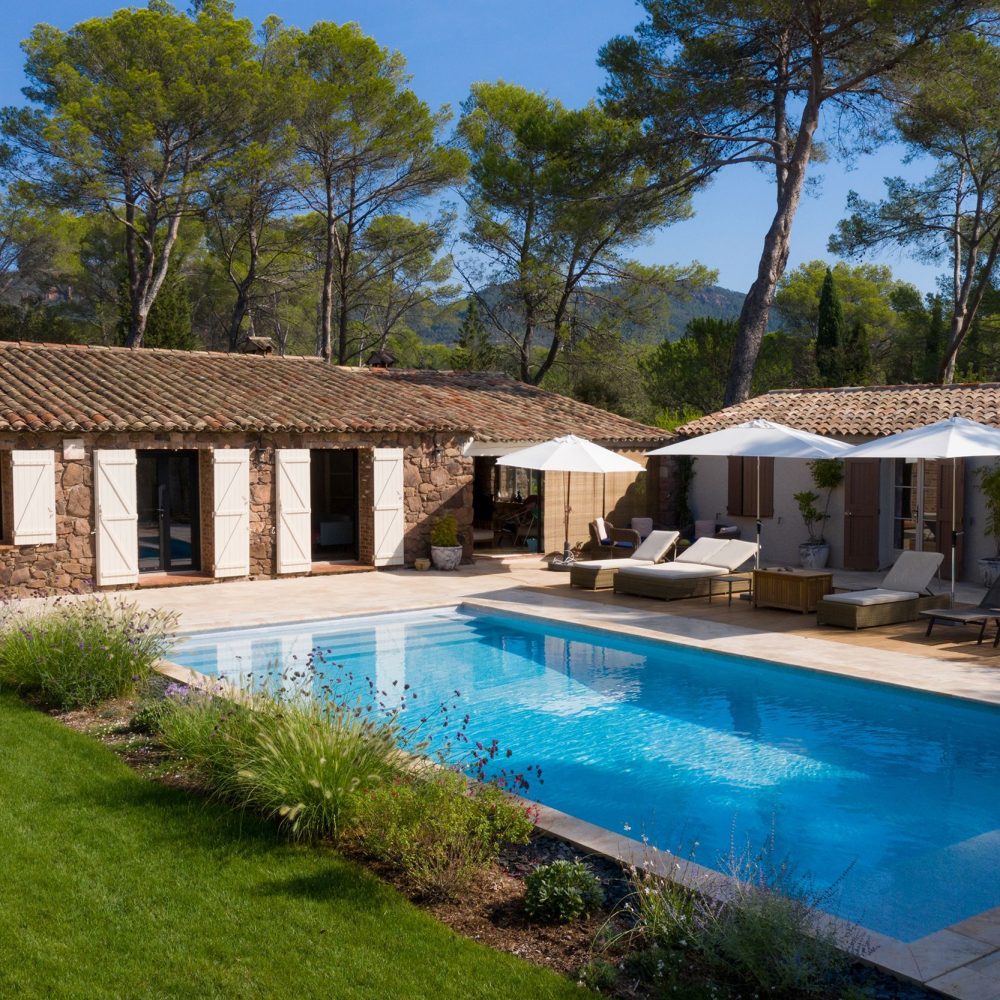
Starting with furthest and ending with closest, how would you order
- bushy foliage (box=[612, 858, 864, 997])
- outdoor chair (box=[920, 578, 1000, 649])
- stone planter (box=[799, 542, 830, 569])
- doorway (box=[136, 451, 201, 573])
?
stone planter (box=[799, 542, 830, 569]), doorway (box=[136, 451, 201, 573]), outdoor chair (box=[920, 578, 1000, 649]), bushy foliage (box=[612, 858, 864, 997])

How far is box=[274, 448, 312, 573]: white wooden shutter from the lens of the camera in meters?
16.4

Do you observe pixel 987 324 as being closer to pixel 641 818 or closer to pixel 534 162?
pixel 534 162

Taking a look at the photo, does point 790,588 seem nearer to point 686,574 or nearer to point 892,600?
point 892,600

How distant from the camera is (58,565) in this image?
572 inches

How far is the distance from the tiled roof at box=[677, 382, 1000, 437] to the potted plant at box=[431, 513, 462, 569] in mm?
5392

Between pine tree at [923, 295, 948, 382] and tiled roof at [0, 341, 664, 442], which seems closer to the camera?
tiled roof at [0, 341, 664, 442]

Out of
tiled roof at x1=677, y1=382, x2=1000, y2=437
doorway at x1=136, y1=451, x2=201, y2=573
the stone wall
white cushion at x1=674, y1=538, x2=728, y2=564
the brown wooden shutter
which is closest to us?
the stone wall

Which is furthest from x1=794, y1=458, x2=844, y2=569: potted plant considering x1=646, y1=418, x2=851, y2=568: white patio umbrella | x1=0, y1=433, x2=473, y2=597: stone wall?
x1=0, y1=433, x2=473, y2=597: stone wall

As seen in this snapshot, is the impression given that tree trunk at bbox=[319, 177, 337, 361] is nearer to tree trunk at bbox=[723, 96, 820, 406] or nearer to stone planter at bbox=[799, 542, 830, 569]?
tree trunk at bbox=[723, 96, 820, 406]

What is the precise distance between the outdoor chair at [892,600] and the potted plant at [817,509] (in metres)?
4.24

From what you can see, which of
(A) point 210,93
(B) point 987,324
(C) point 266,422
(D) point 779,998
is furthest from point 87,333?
(D) point 779,998

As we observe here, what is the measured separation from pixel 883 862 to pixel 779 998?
8.66 feet

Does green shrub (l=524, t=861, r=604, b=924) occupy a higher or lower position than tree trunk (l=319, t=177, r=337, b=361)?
lower

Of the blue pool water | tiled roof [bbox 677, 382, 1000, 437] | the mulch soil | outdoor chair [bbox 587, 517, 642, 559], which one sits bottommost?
the blue pool water
